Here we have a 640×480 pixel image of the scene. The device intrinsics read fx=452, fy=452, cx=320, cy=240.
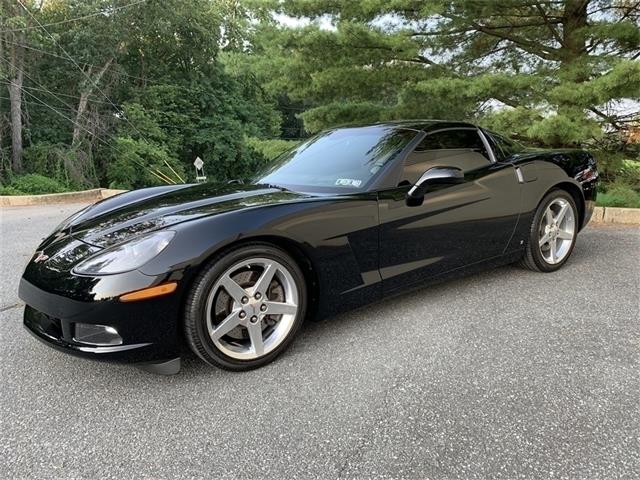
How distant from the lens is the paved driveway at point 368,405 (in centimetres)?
158

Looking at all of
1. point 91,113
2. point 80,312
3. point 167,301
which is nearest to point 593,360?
point 167,301

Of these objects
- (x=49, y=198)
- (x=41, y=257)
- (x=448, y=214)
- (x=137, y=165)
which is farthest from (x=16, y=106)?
(x=448, y=214)

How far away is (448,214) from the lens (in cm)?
288

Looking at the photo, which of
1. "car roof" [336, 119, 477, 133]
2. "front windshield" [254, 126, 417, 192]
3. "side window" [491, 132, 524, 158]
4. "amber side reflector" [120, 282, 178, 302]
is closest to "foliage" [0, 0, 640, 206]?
"front windshield" [254, 126, 417, 192]

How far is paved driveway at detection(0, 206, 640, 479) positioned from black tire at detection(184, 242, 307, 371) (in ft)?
0.29

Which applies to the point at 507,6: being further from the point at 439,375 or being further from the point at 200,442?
the point at 200,442

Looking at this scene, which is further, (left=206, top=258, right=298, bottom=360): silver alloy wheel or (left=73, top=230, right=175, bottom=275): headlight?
(left=206, top=258, right=298, bottom=360): silver alloy wheel

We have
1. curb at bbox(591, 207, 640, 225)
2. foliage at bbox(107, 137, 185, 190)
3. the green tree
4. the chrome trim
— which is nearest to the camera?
the chrome trim

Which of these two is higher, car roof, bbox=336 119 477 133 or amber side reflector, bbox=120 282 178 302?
car roof, bbox=336 119 477 133

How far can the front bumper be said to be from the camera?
6.21 ft

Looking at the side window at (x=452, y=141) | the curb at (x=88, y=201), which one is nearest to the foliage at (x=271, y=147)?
the curb at (x=88, y=201)

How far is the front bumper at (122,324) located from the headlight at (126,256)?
140 millimetres

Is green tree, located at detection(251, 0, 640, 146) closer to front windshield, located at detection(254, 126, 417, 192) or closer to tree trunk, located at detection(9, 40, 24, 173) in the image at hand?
front windshield, located at detection(254, 126, 417, 192)

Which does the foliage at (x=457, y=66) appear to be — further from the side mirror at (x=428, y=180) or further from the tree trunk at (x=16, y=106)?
the side mirror at (x=428, y=180)
